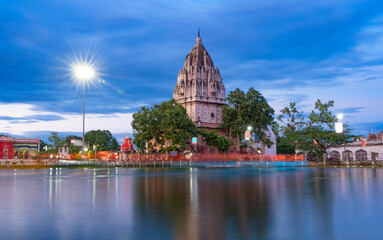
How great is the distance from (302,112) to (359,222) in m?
57.0

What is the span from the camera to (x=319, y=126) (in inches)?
2263

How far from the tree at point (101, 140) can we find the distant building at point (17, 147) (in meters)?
16.8

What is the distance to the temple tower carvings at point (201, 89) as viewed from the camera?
3246 inches

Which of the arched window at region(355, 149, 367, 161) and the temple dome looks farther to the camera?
the temple dome

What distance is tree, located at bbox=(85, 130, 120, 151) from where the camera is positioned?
120 metres

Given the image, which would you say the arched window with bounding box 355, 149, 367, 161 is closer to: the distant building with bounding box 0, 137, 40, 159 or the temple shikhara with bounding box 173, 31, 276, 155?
the temple shikhara with bounding box 173, 31, 276, 155

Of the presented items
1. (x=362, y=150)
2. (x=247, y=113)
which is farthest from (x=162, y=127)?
(x=362, y=150)

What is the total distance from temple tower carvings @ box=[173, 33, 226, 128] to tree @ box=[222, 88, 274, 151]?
6.84 metres

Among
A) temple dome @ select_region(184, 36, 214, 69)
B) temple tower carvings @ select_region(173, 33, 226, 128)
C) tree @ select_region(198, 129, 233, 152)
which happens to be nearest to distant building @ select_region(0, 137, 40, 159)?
temple tower carvings @ select_region(173, 33, 226, 128)

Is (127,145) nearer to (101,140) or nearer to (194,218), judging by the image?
(101,140)

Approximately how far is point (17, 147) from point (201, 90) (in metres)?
58.8

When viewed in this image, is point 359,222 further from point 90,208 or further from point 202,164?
point 202,164

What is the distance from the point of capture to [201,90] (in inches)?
3268

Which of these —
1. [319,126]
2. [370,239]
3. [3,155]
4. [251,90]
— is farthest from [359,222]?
[3,155]
